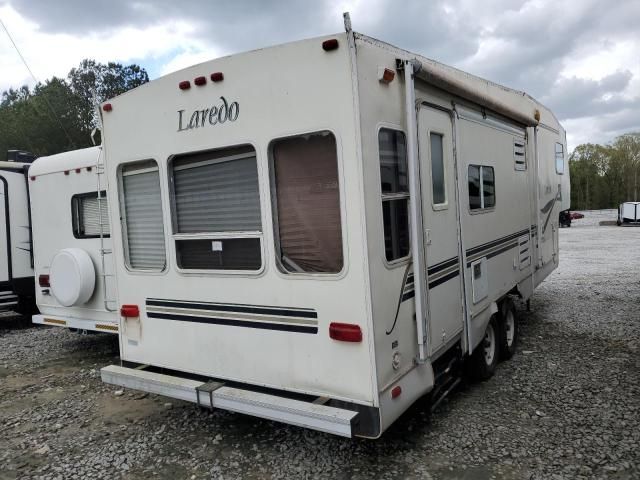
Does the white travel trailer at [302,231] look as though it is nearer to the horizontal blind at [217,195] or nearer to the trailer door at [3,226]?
the horizontal blind at [217,195]

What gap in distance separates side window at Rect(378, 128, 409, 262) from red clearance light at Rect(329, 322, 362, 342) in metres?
0.46

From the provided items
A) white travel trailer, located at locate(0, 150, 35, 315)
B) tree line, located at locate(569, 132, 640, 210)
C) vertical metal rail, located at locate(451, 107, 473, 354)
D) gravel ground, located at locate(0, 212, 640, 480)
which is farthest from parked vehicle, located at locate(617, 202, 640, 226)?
white travel trailer, located at locate(0, 150, 35, 315)

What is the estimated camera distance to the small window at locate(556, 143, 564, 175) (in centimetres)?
766

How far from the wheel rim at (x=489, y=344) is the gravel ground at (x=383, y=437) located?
7.9 inches

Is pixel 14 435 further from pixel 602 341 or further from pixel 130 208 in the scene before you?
pixel 602 341

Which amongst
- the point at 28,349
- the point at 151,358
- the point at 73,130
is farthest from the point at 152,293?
the point at 73,130

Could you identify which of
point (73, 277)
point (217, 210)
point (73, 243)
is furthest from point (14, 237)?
point (217, 210)

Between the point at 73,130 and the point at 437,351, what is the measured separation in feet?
76.9

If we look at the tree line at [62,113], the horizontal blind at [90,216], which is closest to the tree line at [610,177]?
the tree line at [62,113]

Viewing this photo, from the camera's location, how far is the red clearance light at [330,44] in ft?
9.32

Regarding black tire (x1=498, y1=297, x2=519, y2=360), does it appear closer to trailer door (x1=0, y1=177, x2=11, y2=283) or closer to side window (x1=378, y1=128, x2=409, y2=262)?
side window (x1=378, y1=128, x2=409, y2=262)

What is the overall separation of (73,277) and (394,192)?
410 centimetres

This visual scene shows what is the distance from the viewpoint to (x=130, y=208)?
13.1ft

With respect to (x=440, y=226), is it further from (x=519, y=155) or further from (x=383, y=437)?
(x=519, y=155)
